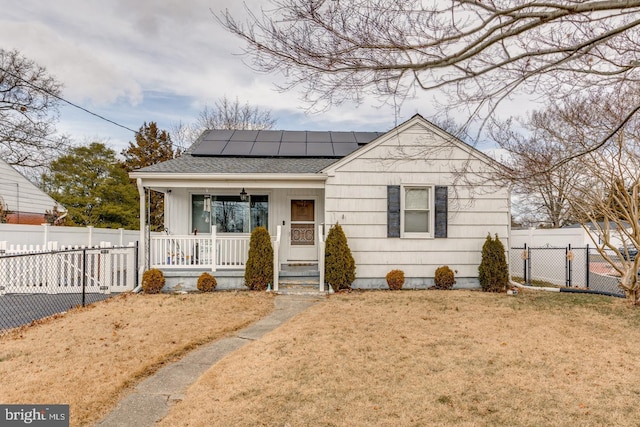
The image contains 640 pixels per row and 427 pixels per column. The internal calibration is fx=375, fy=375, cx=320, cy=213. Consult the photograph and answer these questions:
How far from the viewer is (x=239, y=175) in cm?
902

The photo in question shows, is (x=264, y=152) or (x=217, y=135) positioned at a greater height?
(x=217, y=135)

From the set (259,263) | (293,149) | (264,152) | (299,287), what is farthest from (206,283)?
(293,149)

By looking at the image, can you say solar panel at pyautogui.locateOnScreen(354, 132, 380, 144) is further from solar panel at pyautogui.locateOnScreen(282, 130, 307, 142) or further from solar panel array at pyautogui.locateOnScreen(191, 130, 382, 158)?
solar panel at pyautogui.locateOnScreen(282, 130, 307, 142)

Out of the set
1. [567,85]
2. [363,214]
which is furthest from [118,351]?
[567,85]

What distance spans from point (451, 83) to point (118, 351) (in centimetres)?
525

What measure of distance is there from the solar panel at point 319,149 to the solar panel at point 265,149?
0.97m

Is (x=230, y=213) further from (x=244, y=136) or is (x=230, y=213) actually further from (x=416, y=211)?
(x=416, y=211)

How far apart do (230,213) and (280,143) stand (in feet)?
9.20

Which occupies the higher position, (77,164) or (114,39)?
(114,39)

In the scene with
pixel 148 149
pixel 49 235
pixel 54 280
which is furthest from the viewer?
pixel 148 149

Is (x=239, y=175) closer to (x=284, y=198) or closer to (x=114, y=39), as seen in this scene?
(x=284, y=198)

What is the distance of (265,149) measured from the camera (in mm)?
11172

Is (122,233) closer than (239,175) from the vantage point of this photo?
No

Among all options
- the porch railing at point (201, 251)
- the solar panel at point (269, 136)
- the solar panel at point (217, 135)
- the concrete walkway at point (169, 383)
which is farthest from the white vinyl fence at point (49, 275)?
the solar panel at point (269, 136)
